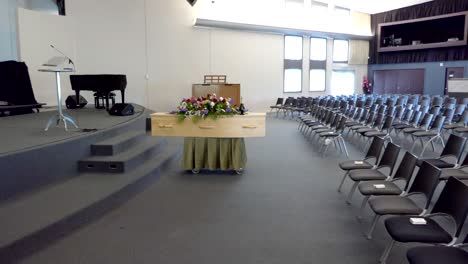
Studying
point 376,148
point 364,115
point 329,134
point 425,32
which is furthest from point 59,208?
point 425,32

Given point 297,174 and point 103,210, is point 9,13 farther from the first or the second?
point 297,174

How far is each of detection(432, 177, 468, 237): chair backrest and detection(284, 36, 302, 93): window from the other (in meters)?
13.8

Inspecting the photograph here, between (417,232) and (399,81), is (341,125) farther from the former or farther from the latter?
(399,81)

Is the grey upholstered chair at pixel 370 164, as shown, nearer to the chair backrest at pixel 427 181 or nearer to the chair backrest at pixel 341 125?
the chair backrest at pixel 427 181

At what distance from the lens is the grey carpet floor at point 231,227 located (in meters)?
2.97

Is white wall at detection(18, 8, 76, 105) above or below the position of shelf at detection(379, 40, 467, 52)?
below

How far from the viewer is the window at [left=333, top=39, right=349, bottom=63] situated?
1781 centimetres

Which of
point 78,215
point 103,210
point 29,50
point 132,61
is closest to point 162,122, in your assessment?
point 103,210

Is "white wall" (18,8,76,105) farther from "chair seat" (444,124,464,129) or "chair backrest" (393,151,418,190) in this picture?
"chair seat" (444,124,464,129)

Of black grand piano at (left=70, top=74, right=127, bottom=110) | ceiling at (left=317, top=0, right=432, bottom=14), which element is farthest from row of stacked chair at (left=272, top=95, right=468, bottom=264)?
ceiling at (left=317, top=0, right=432, bottom=14)

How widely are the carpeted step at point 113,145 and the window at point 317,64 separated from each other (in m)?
12.9

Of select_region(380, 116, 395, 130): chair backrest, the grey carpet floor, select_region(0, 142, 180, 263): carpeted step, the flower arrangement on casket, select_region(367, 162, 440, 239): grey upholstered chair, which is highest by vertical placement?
the flower arrangement on casket

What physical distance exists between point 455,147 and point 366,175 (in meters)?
1.45

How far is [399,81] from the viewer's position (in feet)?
59.1
